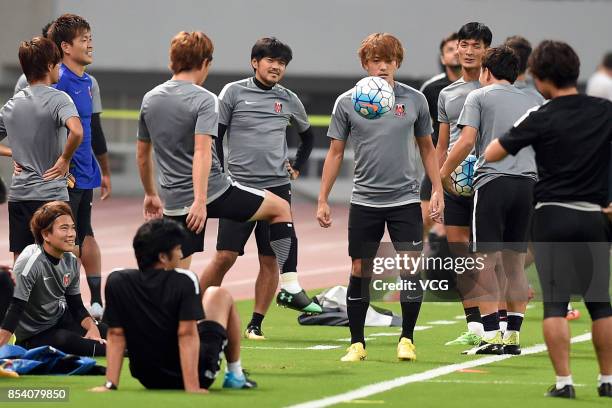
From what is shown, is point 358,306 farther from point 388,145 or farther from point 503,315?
point 503,315

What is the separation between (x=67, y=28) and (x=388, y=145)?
9.78ft

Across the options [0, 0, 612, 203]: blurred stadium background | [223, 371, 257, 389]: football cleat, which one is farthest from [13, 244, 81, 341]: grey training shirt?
[0, 0, 612, 203]: blurred stadium background

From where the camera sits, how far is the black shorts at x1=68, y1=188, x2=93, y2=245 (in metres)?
13.0

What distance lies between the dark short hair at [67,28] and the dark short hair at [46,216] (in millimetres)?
2247

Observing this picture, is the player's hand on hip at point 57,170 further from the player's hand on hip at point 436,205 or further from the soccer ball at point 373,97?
the player's hand on hip at point 436,205

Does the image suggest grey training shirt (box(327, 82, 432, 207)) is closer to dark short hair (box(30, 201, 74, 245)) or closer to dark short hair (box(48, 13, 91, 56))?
dark short hair (box(30, 201, 74, 245))

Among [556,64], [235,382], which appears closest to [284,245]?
[235,382]

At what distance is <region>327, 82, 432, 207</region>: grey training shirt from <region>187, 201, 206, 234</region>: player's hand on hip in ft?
4.42

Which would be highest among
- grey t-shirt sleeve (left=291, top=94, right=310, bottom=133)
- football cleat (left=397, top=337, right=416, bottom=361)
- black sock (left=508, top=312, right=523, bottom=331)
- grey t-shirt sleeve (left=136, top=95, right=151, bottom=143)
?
grey t-shirt sleeve (left=136, top=95, right=151, bottom=143)

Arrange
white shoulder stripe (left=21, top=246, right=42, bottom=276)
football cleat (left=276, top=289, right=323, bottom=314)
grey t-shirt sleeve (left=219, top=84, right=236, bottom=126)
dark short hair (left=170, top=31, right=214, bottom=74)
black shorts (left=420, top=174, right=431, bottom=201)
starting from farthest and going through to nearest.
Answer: black shorts (left=420, top=174, right=431, bottom=201) → grey t-shirt sleeve (left=219, top=84, right=236, bottom=126) → football cleat (left=276, top=289, right=323, bottom=314) → white shoulder stripe (left=21, top=246, right=42, bottom=276) → dark short hair (left=170, top=31, right=214, bottom=74)

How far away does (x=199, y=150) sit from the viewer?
10.4 meters

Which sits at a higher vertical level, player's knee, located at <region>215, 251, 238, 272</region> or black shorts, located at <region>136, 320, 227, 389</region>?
black shorts, located at <region>136, 320, 227, 389</region>

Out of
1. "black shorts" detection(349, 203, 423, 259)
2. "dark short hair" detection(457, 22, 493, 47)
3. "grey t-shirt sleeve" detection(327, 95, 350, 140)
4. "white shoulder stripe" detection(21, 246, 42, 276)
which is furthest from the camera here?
"dark short hair" detection(457, 22, 493, 47)

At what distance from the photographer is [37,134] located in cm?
1165
